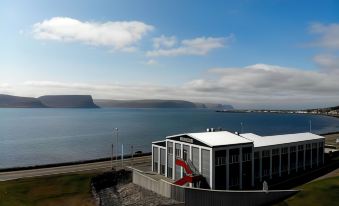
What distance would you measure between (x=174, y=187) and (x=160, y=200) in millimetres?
4070

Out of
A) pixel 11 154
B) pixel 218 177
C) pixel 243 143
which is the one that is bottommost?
pixel 11 154

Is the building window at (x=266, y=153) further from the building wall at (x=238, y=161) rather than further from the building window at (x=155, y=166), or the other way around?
the building window at (x=155, y=166)

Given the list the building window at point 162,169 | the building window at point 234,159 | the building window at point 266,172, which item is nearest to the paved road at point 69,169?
the building window at point 162,169

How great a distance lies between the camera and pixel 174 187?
197ft

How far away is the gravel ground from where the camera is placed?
60.3m

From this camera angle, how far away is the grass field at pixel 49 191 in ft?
192

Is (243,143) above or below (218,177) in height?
above

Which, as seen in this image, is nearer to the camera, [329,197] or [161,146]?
[329,197]

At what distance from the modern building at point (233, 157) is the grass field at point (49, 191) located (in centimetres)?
1981

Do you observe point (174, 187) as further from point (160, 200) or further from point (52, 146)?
point (52, 146)

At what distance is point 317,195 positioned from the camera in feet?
205

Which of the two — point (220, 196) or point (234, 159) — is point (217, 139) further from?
point (220, 196)

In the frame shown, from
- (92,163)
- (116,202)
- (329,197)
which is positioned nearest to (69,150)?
(92,163)

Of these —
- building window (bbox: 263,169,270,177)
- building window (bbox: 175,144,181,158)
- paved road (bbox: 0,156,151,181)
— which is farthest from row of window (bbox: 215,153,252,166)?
paved road (bbox: 0,156,151,181)
